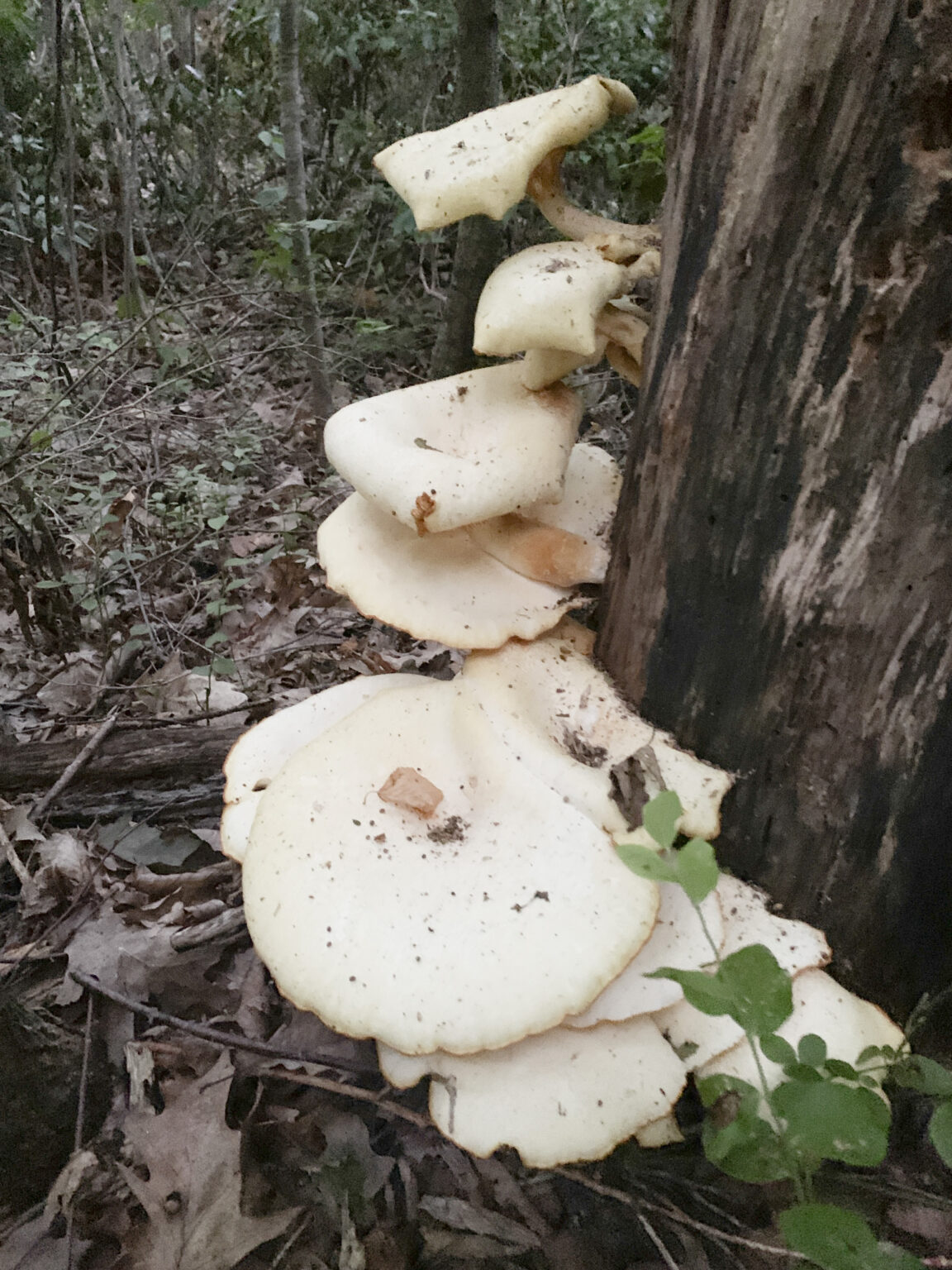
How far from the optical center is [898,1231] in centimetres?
169

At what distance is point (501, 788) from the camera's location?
184 centimetres

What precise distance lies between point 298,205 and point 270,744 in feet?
14.0

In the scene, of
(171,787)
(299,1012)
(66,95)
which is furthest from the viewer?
(66,95)

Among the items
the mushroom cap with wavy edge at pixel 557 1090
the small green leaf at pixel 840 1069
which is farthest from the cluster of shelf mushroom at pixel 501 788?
the small green leaf at pixel 840 1069

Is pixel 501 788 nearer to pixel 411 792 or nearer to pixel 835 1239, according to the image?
pixel 411 792

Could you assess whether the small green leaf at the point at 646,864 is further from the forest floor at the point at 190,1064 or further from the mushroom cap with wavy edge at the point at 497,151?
the mushroom cap with wavy edge at the point at 497,151

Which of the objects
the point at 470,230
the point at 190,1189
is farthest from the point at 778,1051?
the point at 470,230

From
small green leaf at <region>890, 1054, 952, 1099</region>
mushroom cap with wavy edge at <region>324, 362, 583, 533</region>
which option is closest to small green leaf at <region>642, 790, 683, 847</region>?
small green leaf at <region>890, 1054, 952, 1099</region>

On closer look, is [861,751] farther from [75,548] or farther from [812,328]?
[75,548]

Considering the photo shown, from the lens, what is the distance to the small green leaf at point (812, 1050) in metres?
1.40

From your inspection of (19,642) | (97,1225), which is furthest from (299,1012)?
(19,642)

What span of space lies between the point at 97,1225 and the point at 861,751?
1950 mm

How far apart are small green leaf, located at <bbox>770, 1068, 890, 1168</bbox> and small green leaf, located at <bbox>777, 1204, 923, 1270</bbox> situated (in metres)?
0.08

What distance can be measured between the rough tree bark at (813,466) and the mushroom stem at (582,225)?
0.20 m
